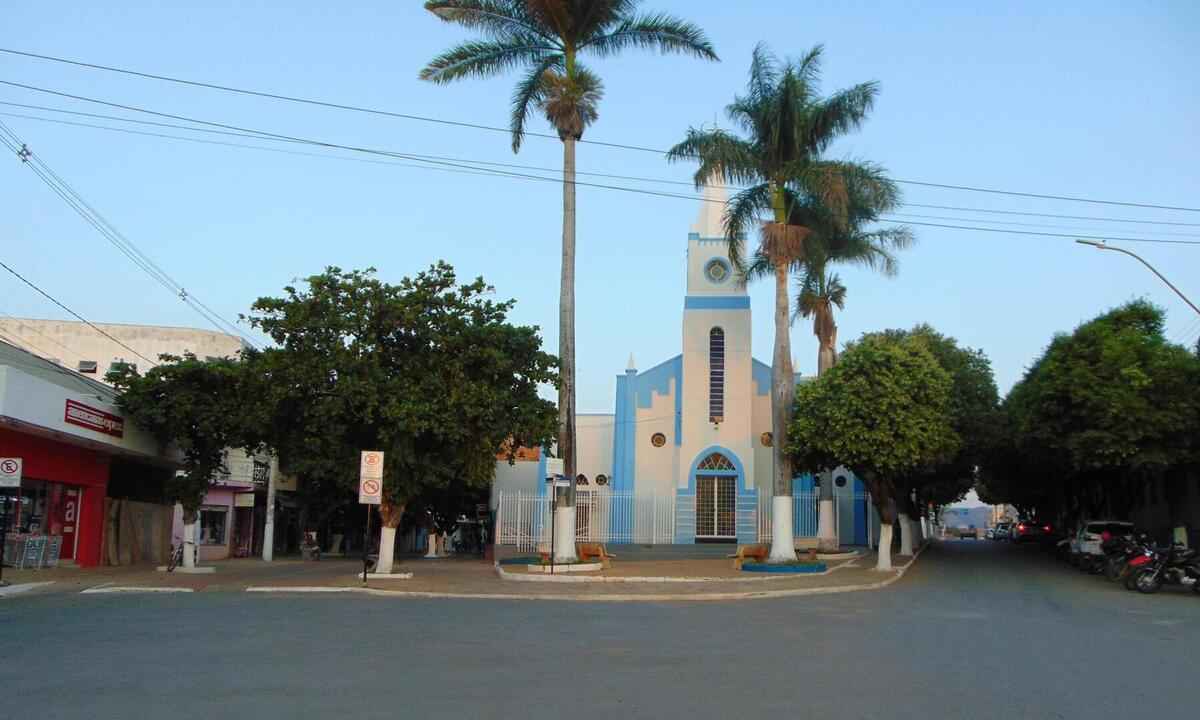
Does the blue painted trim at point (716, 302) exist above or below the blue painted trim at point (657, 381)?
above

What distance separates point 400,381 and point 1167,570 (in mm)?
16510

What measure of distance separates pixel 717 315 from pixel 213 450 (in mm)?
18697

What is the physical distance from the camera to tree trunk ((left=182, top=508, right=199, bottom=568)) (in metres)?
27.2

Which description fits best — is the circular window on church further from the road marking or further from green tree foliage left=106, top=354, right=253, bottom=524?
the road marking

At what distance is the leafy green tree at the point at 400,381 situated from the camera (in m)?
23.2

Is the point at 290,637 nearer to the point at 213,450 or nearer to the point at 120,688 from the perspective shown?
the point at 120,688

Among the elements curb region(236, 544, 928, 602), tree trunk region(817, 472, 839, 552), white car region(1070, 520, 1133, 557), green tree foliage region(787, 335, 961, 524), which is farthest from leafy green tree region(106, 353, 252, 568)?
white car region(1070, 520, 1133, 557)

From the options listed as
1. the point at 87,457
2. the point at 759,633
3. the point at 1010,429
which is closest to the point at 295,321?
the point at 87,457

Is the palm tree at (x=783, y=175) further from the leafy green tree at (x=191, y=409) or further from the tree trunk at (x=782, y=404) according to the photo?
the leafy green tree at (x=191, y=409)

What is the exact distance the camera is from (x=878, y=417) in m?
26.5

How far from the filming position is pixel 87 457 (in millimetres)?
27938

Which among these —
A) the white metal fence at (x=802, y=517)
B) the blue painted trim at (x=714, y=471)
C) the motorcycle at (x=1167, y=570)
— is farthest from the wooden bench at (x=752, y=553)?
the blue painted trim at (x=714, y=471)

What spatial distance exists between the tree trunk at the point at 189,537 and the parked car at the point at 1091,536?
78.7 feet

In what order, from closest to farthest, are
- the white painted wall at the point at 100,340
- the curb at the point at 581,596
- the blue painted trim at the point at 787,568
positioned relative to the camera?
the curb at the point at 581,596, the blue painted trim at the point at 787,568, the white painted wall at the point at 100,340
